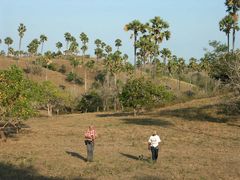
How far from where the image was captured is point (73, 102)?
95.5 m

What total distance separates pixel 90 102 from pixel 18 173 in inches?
2950

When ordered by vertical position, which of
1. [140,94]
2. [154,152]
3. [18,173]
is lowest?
[18,173]

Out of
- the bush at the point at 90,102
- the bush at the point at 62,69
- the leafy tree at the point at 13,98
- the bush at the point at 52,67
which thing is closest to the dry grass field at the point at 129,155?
the leafy tree at the point at 13,98

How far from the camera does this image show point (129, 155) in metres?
26.5

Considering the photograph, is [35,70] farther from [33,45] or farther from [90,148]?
[90,148]

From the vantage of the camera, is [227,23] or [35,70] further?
[35,70]

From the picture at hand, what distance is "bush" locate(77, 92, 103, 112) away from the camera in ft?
311

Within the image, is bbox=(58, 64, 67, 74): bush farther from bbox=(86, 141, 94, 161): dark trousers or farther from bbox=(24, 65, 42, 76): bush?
bbox=(86, 141, 94, 161): dark trousers

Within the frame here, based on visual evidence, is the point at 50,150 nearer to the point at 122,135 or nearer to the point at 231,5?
the point at 122,135

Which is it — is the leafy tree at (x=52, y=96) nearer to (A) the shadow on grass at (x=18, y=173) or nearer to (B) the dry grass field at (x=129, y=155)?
(B) the dry grass field at (x=129, y=155)

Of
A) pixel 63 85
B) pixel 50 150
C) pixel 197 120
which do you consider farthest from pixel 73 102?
pixel 50 150

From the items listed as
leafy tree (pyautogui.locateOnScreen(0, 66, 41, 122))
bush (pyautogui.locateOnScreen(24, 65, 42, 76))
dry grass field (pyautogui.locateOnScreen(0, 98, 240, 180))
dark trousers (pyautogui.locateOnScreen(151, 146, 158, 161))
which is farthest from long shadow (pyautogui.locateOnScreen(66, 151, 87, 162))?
bush (pyautogui.locateOnScreen(24, 65, 42, 76))

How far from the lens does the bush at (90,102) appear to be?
9488cm

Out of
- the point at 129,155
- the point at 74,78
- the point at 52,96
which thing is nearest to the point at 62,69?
the point at 74,78
